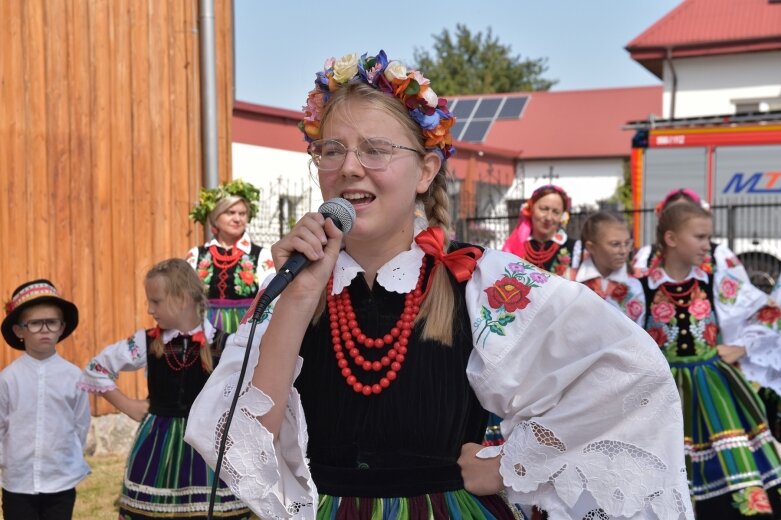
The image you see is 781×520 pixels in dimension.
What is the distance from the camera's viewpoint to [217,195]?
7289mm

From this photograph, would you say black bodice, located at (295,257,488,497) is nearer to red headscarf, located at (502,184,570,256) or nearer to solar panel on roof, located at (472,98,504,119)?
red headscarf, located at (502,184,570,256)

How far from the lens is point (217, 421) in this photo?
233 cm

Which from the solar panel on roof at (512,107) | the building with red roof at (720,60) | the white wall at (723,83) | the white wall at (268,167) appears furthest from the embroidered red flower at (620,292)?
the solar panel on roof at (512,107)

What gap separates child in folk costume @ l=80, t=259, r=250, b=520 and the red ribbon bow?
8.39 feet

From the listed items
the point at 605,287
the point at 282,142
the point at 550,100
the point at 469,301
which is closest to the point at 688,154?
A: the point at 282,142

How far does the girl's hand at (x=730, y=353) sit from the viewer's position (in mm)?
5617

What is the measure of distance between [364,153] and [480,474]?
2.68ft

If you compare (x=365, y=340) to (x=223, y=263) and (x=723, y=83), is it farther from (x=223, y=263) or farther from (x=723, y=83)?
(x=723, y=83)

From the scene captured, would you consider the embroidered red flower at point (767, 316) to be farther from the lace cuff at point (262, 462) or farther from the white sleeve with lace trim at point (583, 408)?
the lace cuff at point (262, 462)

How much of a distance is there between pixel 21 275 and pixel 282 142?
8.86 meters

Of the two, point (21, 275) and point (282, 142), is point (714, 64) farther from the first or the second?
point (21, 275)

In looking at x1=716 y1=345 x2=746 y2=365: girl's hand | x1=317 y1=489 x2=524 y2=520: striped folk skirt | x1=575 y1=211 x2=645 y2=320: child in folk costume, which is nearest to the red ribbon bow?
x1=317 y1=489 x2=524 y2=520: striped folk skirt

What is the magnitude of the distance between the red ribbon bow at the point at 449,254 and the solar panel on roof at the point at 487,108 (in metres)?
23.0

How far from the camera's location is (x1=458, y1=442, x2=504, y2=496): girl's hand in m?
2.31
